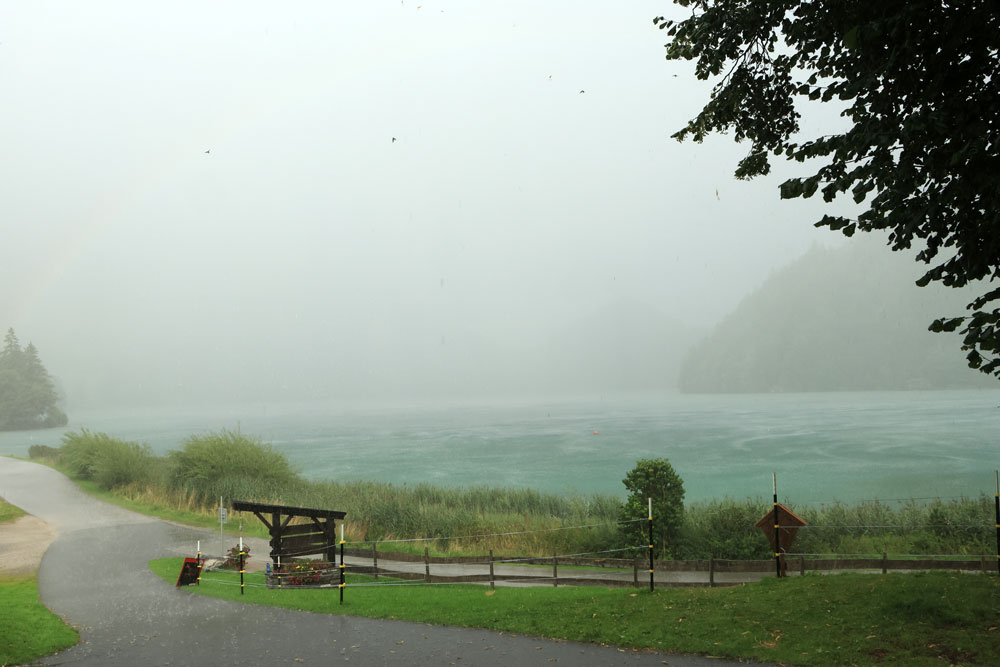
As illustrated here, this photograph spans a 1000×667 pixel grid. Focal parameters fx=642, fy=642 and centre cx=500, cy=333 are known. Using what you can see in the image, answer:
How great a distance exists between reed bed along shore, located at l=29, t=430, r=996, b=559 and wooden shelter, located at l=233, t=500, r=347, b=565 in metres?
3.49

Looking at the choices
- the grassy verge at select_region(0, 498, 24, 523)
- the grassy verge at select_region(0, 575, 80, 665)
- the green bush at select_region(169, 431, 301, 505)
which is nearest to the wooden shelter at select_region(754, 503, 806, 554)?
the grassy verge at select_region(0, 575, 80, 665)

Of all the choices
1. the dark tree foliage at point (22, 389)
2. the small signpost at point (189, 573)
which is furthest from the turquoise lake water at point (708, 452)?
the small signpost at point (189, 573)

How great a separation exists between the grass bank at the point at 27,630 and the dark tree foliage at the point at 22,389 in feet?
425

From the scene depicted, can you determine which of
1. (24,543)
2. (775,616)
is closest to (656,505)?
(775,616)

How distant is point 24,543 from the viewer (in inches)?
951

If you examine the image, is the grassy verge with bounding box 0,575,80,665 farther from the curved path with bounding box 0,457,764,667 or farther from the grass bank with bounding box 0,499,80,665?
the curved path with bounding box 0,457,764,667

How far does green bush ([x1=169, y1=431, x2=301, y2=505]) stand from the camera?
35156 millimetres

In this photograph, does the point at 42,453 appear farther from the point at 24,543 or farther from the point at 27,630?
the point at 27,630

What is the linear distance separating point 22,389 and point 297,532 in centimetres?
13273

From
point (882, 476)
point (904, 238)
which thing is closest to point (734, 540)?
point (904, 238)

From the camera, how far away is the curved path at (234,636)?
9594 mm

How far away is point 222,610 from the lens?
1388 centimetres

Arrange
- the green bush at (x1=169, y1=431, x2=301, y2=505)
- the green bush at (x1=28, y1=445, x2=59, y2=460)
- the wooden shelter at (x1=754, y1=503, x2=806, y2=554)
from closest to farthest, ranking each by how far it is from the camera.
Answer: the wooden shelter at (x1=754, y1=503, x2=806, y2=554) → the green bush at (x1=169, y1=431, x2=301, y2=505) → the green bush at (x1=28, y1=445, x2=59, y2=460)

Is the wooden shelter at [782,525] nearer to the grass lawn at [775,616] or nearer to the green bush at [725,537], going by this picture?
the grass lawn at [775,616]
